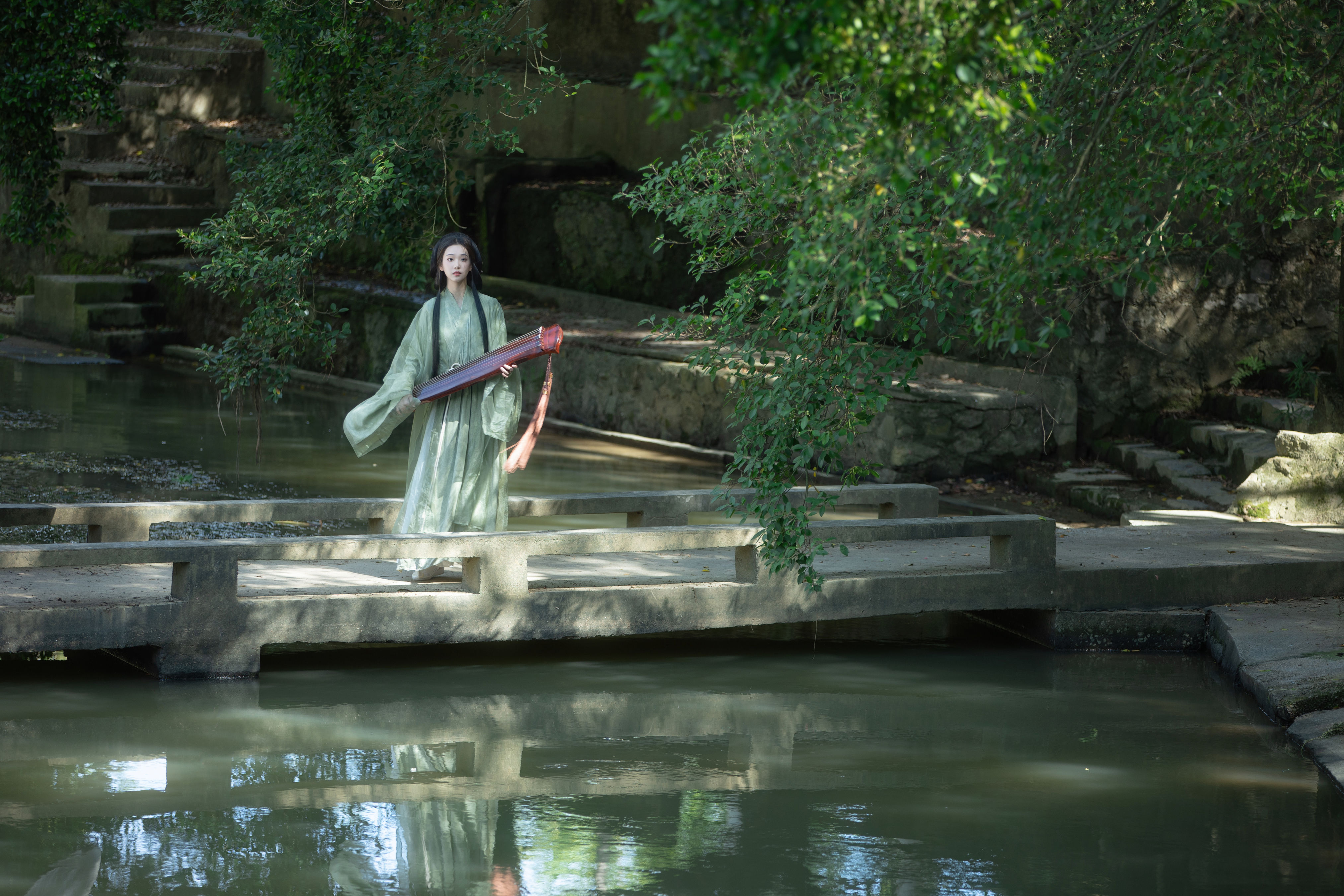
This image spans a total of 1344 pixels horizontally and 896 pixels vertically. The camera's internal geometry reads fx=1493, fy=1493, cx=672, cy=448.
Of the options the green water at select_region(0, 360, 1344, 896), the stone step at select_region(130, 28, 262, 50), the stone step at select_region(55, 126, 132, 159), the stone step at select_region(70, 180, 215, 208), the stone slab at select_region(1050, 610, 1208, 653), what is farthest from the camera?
the stone step at select_region(130, 28, 262, 50)

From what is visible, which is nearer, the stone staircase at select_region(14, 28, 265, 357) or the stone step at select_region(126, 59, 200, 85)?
the stone staircase at select_region(14, 28, 265, 357)

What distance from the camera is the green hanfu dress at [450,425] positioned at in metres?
7.43

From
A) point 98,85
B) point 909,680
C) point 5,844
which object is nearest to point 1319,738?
point 909,680

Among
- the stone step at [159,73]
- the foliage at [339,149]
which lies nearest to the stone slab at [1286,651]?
the foliage at [339,149]

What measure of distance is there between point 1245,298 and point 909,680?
7288mm

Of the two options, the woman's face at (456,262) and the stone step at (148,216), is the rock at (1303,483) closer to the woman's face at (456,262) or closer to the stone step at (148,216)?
the woman's face at (456,262)

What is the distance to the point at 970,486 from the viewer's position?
12.4m

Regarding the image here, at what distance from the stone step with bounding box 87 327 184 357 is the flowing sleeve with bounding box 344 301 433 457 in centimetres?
1226

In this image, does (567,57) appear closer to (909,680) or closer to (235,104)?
(235,104)

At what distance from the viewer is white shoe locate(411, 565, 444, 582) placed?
753 cm

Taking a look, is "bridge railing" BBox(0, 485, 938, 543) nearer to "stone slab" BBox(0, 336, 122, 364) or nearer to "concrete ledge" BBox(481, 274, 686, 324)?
"concrete ledge" BBox(481, 274, 686, 324)

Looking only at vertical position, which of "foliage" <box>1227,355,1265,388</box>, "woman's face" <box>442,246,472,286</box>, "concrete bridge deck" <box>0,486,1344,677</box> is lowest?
"concrete bridge deck" <box>0,486,1344,677</box>

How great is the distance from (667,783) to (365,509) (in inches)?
112

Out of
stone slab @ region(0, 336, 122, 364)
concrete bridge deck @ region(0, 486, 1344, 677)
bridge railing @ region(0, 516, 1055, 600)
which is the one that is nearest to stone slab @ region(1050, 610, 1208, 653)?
concrete bridge deck @ region(0, 486, 1344, 677)
